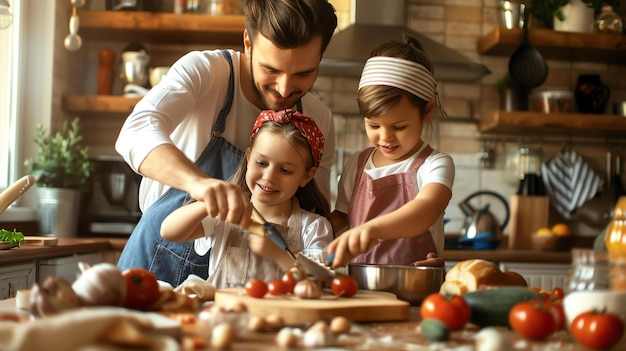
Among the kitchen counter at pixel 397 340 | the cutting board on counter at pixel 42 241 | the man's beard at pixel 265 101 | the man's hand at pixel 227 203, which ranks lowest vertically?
the cutting board on counter at pixel 42 241

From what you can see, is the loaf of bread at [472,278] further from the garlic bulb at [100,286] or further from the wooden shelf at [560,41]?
the wooden shelf at [560,41]

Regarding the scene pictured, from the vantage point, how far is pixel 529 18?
13.8 feet

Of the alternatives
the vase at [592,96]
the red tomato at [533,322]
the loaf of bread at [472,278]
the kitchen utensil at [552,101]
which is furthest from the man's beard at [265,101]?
the vase at [592,96]

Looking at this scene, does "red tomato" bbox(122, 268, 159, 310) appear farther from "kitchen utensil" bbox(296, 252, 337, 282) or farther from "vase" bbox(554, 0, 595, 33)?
"vase" bbox(554, 0, 595, 33)

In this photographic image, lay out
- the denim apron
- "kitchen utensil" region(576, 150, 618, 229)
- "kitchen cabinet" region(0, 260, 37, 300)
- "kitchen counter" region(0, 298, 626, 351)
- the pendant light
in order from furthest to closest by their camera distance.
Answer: "kitchen utensil" region(576, 150, 618, 229), the pendant light, "kitchen cabinet" region(0, 260, 37, 300), the denim apron, "kitchen counter" region(0, 298, 626, 351)

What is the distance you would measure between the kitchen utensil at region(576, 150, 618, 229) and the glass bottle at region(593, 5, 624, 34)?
2.34 feet

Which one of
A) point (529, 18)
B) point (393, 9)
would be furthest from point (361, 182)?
point (529, 18)

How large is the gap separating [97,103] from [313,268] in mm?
2808

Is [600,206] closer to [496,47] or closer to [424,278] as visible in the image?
[496,47]

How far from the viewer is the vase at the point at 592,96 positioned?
163 inches

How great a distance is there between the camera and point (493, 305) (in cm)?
113

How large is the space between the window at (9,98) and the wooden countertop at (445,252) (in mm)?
488

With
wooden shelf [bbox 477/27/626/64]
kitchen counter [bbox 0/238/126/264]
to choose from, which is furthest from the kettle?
kitchen counter [bbox 0/238/126/264]

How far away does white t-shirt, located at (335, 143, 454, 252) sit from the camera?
70.0 inches
